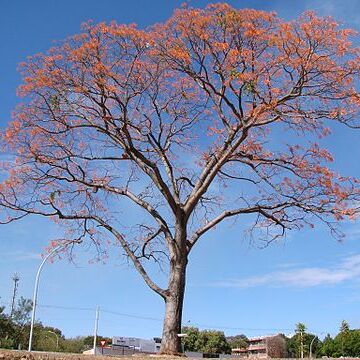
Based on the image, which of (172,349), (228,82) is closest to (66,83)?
(228,82)

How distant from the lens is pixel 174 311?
40.3ft

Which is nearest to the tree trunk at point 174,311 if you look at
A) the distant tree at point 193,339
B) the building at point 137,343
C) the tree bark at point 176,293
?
the tree bark at point 176,293

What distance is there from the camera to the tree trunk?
11.9 metres

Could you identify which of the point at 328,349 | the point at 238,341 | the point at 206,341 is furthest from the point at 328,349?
the point at 206,341

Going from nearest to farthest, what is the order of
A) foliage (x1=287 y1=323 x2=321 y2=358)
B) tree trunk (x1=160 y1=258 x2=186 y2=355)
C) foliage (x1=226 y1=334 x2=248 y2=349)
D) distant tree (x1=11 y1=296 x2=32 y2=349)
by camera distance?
tree trunk (x1=160 y1=258 x2=186 y2=355) → distant tree (x1=11 y1=296 x2=32 y2=349) → foliage (x1=287 y1=323 x2=321 y2=358) → foliage (x1=226 y1=334 x2=248 y2=349)

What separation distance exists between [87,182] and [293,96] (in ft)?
17.4

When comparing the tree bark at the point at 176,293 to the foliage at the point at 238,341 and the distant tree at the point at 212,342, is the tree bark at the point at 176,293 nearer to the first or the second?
the distant tree at the point at 212,342

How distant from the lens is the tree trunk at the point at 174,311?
11.9 meters

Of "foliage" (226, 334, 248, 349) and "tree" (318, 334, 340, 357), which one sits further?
"foliage" (226, 334, 248, 349)

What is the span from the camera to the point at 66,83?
43.1ft

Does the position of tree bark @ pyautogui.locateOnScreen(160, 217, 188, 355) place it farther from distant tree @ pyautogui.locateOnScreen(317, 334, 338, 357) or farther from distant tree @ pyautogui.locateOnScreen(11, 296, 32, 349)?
distant tree @ pyautogui.locateOnScreen(317, 334, 338, 357)

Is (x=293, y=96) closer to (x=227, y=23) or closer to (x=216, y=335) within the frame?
(x=227, y=23)

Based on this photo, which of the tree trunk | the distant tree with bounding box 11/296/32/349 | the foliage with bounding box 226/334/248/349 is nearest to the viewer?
the tree trunk

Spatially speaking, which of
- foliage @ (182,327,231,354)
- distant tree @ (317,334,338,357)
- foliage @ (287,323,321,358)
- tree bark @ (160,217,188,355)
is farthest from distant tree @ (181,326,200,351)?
tree bark @ (160,217,188,355)
